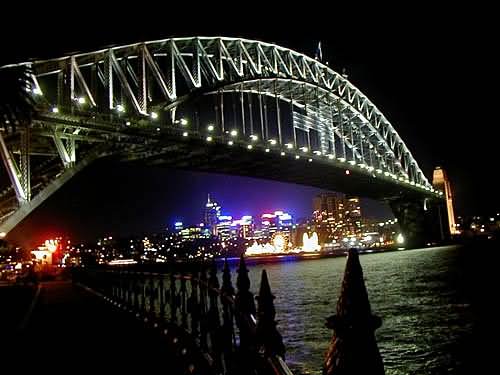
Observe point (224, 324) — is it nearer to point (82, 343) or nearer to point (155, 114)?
point (82, 343)

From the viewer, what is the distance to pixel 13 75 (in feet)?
9.51

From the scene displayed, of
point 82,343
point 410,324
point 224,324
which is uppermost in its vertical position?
point 224,324

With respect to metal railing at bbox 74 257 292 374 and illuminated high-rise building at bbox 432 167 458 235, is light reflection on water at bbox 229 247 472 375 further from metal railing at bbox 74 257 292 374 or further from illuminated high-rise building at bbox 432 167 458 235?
illuminated high-rise building at bbox 432 167 458 235

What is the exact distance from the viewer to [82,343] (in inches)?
275

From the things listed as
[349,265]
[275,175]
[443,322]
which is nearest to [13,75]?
[349,265]

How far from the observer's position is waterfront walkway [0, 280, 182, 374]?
5.72 meters

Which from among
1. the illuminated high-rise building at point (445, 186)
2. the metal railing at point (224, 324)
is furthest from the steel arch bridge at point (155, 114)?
the illuminated high-rise building at point (445, 186)

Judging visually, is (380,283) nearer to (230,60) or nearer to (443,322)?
(443,322)

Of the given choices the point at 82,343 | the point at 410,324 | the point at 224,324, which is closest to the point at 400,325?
the point at 410,324

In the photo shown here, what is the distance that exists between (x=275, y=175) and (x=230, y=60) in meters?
14.4

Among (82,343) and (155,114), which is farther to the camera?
(155,114)

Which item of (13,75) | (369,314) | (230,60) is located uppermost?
(230,60)

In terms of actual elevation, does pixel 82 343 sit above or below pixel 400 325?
above

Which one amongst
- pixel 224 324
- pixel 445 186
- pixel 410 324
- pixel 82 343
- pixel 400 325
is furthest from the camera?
pixel 445 186
